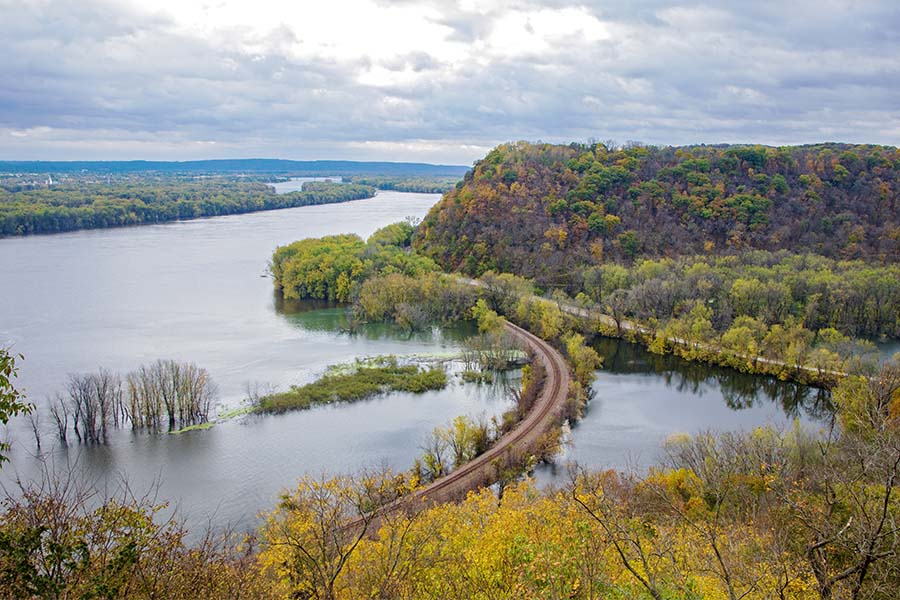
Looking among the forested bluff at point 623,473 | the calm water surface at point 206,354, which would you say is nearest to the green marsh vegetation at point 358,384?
the calm water surface at point 206,354

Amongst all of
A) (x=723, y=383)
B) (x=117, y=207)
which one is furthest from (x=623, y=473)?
(x=117, y=207)

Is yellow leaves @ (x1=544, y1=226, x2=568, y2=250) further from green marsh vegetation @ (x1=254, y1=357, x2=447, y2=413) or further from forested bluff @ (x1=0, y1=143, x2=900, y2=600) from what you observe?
green marsh vegetation @ (x1=254, y1=357, x2=447, y2=413)

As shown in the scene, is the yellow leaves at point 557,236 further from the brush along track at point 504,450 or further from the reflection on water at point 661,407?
the brush along track at point 504,450

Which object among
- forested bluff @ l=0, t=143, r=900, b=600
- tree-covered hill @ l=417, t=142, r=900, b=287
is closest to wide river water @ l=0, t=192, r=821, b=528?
forested bluff @ l=0, t=143, r=900, b=600

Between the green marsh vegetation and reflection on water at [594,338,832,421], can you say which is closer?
the green marsh vegetation

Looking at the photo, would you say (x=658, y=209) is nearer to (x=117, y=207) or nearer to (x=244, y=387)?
(x=244, y=387)

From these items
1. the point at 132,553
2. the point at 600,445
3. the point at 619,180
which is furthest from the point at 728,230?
the point at 132,553
